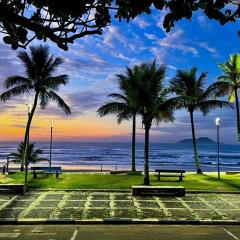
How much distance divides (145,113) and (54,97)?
14.7 meters

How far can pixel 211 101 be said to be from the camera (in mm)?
39562

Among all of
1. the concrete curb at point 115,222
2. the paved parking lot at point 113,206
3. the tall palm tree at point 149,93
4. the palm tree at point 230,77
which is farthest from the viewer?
the palm tree at point 230,77

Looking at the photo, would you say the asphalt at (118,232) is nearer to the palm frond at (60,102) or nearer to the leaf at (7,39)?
the leaf at (7,39)

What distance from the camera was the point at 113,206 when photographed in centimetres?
2092

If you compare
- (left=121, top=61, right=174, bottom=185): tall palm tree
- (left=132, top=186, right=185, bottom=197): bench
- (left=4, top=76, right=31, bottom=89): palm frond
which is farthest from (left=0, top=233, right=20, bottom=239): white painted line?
(left=4, top=76, right=31, bottom=89): palm frond

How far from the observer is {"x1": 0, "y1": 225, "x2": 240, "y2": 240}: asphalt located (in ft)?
50.4

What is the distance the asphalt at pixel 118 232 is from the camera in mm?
15363

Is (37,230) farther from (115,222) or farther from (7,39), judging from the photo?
(7,39)

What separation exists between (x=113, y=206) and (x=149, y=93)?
324 inches

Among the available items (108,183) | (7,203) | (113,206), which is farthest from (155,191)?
(7,203)

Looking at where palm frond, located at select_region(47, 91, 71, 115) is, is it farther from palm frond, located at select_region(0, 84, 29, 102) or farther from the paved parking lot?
the paved parking lot

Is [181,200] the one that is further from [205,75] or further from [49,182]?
[205,75]

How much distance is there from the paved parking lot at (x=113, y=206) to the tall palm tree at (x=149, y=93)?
16.0 feet

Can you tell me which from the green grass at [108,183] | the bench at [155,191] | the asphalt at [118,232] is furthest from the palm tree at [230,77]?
the asphalt at [118,232]
